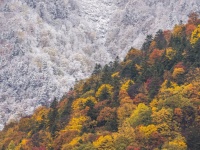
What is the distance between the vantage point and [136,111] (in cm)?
7169

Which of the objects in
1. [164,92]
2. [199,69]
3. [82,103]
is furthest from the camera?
[82,103]

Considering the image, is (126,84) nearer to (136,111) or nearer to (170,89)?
(170,89)

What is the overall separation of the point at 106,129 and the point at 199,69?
19399mm

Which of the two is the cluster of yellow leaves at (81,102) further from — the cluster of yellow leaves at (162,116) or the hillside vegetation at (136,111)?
the cluster of yellow leaves at (162,116)

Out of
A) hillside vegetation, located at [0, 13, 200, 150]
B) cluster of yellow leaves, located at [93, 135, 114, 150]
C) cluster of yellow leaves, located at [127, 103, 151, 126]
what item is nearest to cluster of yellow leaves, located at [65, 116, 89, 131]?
hillside vegetation, located at [0, 13, 200, 150]

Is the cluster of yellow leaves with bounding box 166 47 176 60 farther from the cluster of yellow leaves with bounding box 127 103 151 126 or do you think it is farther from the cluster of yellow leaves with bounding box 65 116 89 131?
the cluster of yellow leaves with bounding box 127 103 151 126

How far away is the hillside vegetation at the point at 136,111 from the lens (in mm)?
63875

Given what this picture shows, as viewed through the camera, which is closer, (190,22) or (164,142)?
(164,142)

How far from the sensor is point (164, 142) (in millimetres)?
61312

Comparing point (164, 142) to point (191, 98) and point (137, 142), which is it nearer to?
point (137, 142)

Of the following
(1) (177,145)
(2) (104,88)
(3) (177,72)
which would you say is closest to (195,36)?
(3) (177,72)

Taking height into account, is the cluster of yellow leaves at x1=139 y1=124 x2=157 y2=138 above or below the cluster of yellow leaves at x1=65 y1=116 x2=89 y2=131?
below

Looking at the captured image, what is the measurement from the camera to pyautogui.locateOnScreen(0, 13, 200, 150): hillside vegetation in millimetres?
63875

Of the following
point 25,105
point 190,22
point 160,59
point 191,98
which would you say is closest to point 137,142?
point 191,98
